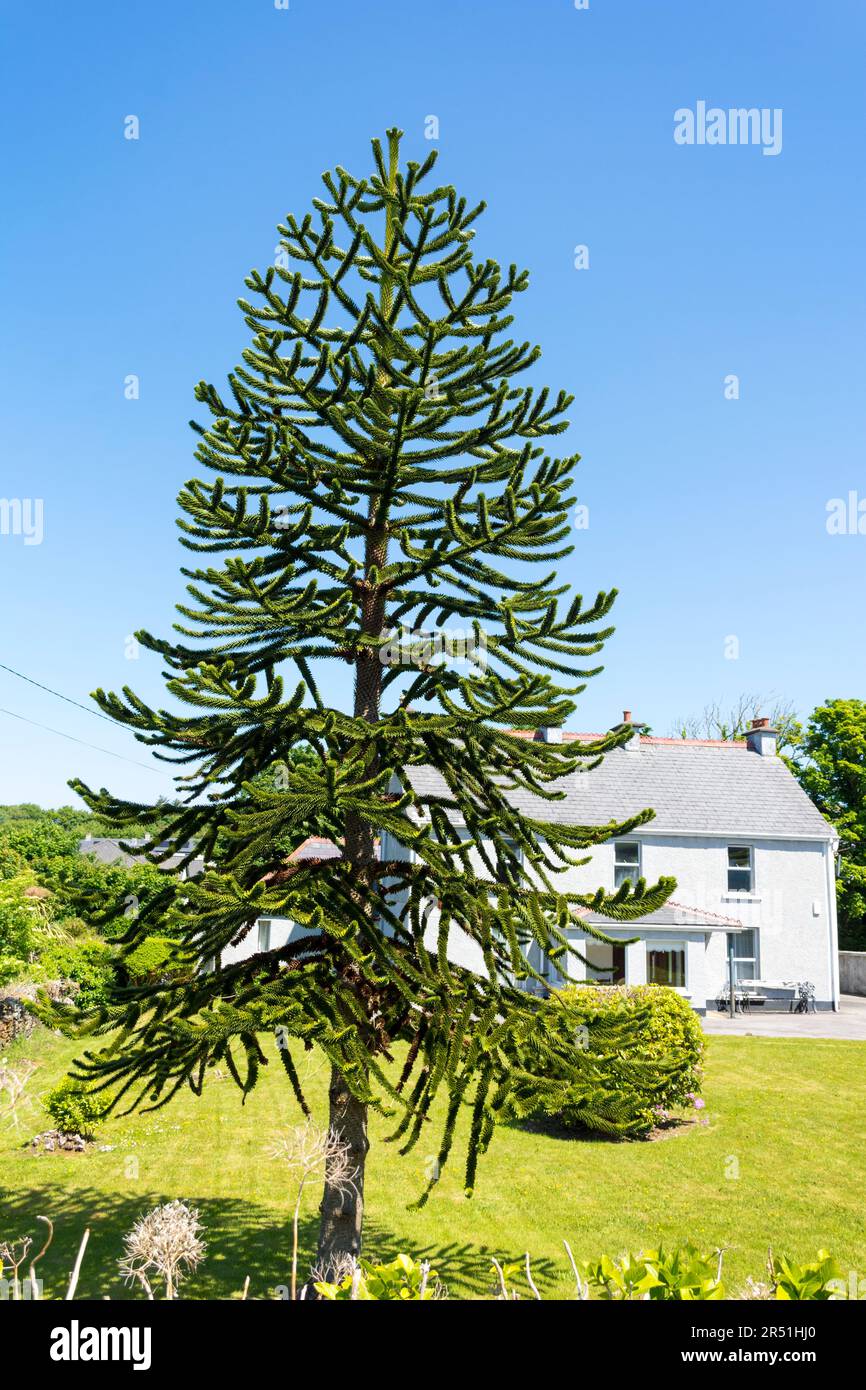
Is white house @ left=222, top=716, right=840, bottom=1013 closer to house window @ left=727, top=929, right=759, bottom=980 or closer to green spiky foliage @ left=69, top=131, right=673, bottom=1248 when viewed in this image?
house window @ left=727, top=929, right=759, bottom=980

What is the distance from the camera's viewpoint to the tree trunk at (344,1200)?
26.3 ft

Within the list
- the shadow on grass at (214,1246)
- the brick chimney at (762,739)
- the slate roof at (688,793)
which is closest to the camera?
the shadow on grass at (214,1246)

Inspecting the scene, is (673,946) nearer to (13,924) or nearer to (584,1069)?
(13,924)

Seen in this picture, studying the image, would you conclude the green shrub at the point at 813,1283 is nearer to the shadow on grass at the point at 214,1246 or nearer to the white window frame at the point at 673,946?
the shadow on grass at the point at 214,1246

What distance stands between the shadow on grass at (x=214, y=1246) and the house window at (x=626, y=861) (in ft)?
68.3

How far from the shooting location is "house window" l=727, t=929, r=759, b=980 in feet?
104

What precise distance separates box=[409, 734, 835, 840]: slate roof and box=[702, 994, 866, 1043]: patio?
584cm

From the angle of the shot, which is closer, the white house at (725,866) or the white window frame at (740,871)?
the white house at (725,866)

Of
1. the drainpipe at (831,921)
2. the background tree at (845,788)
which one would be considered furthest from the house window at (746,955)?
the background tree at (845,788)

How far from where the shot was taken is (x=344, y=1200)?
8.02 metres

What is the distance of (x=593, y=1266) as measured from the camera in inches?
175

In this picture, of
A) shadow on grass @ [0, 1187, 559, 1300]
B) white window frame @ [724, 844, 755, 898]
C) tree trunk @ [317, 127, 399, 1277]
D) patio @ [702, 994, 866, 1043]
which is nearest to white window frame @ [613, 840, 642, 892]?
white window frame @ [724, 844, 755, 898]
